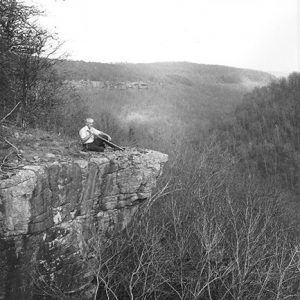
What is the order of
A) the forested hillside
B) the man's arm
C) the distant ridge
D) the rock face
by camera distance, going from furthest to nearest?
the distant ridge < the forested hillside < the man's arm < the rock face

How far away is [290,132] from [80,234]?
5665 centimetres

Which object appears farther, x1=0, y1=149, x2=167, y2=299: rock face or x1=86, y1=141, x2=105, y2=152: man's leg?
x1=86, y1=141, x2=105, y2=152: man's leg

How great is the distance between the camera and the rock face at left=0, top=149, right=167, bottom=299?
805 cm

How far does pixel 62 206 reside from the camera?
9.07m

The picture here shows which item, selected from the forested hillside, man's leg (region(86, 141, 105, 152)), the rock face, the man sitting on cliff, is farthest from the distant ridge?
the rock face

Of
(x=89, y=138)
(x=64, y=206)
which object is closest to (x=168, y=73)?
(x=89, y=138)

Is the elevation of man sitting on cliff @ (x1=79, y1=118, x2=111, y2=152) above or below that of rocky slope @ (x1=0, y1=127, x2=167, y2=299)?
above

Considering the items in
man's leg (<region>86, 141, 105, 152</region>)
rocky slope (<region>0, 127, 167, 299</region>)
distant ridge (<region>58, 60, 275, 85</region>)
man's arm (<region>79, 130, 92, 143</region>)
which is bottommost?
rocky slope (<region>0, 127, 167, 299</region>)

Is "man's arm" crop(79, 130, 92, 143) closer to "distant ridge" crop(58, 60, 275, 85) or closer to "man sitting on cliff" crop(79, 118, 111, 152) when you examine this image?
"man sitting on cliff" crop(79, 118, 111, 152)

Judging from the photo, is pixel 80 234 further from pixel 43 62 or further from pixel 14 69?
pixel 43 62

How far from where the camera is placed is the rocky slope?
8.05m

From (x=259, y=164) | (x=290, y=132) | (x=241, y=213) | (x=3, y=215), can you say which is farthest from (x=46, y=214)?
(x=290, y=132)

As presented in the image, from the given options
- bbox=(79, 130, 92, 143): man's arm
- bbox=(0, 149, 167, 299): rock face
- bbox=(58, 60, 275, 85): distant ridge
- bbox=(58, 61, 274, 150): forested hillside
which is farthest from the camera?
bbox=(58, 60, 275, 85): distant ridge

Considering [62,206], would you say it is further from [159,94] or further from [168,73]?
[168,73]
